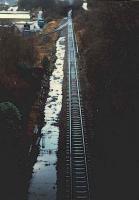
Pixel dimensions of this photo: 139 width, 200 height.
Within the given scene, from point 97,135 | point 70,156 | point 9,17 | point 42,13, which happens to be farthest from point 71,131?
point 42,13

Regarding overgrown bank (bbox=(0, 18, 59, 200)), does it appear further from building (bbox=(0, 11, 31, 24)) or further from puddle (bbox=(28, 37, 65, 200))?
building (bbox=(0, 11, 31, 24))

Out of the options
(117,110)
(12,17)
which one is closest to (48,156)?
(117,110)

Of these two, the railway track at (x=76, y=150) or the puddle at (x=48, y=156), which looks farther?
the puddle at (x=48, y=156)

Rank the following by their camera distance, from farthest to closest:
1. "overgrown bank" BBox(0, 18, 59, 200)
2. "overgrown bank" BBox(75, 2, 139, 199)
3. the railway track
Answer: "overgrown bank" BBox(0, 18, 59, 200) < "overgrown bank" BBox(75, 2, 139, 199) < the railway track

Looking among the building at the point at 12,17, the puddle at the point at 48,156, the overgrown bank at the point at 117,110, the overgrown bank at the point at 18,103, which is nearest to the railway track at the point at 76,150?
the overgrown bank at the point at 117,110

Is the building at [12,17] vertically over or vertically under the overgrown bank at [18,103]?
over

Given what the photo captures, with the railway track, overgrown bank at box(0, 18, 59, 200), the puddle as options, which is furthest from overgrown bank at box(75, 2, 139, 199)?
overgrown bank at box(0, 18, 59, 200)

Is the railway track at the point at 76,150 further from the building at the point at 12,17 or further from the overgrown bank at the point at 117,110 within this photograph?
the building at the point at 12,17
